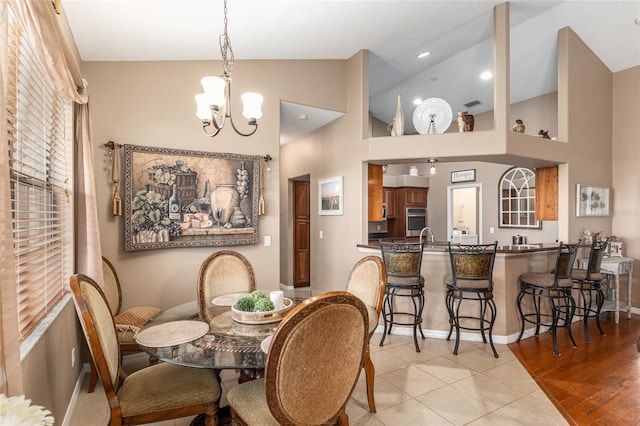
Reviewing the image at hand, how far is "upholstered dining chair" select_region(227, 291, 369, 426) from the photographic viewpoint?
1322 millimetres

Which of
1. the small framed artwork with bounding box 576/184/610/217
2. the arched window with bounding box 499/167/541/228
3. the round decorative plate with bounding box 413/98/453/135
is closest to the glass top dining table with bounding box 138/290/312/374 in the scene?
the round decorative plate with bounding box 413/98/453/135

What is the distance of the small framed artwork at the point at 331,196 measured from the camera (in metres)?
4.62

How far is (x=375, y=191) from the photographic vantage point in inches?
175

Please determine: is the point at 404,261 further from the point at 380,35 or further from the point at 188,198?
the point at 380,35

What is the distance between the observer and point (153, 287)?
3293 mm

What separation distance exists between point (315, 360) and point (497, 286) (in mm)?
3090

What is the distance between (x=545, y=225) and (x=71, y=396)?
21.4 ft

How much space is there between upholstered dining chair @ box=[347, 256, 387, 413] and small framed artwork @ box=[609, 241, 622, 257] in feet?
14.6

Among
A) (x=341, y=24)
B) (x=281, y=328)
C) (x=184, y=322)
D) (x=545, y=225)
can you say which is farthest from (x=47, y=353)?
(x=545, y=225)

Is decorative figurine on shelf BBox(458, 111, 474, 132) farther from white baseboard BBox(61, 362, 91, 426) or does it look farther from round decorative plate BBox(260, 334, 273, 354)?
white baseboard BBox(61, 362, 91, 426)

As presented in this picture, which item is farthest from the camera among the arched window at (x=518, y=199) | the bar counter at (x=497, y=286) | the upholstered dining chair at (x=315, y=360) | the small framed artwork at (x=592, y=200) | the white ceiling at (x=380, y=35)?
the arched window at (x=518, y=199)

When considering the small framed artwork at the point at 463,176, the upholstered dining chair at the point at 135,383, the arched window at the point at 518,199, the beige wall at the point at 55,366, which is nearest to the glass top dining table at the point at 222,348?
the upholstered dining chair at the point at 135,383

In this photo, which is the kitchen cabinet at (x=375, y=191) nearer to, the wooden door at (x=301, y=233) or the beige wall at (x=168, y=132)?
the beige wall at (x=168, y=132)

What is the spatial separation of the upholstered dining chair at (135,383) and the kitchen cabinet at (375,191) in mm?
2967
